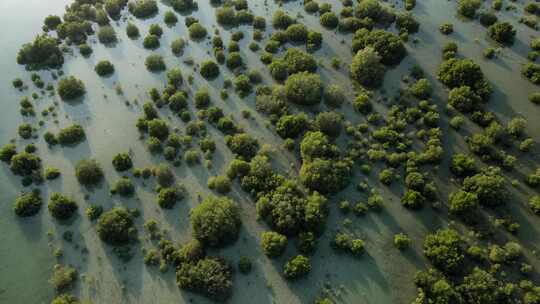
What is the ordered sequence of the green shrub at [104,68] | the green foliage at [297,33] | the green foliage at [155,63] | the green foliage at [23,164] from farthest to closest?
1. the green foliage at [297,33]
2. the green shrub at [104,68]
3. the green foliage at [155,63]
4. the green foliage at [23,164]

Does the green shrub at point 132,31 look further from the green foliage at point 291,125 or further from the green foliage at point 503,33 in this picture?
the green foliage at point 503,33

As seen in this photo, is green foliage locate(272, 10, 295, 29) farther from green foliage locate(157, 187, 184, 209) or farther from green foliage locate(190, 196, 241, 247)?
green foliage locate(190, 196, 241, 247)

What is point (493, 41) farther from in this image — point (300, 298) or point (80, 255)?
point (80, 255)

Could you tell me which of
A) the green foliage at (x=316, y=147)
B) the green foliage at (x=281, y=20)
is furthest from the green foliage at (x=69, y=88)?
the green foliage at (x=316, y=147)

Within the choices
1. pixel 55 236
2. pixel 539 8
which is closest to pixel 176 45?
pixel 55 236

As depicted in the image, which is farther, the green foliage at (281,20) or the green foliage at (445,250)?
the green foliage at (281,20)

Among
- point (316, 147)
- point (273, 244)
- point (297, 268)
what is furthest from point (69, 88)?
point (297, 268)

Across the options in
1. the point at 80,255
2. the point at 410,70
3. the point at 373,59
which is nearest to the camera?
the point at 80,255
